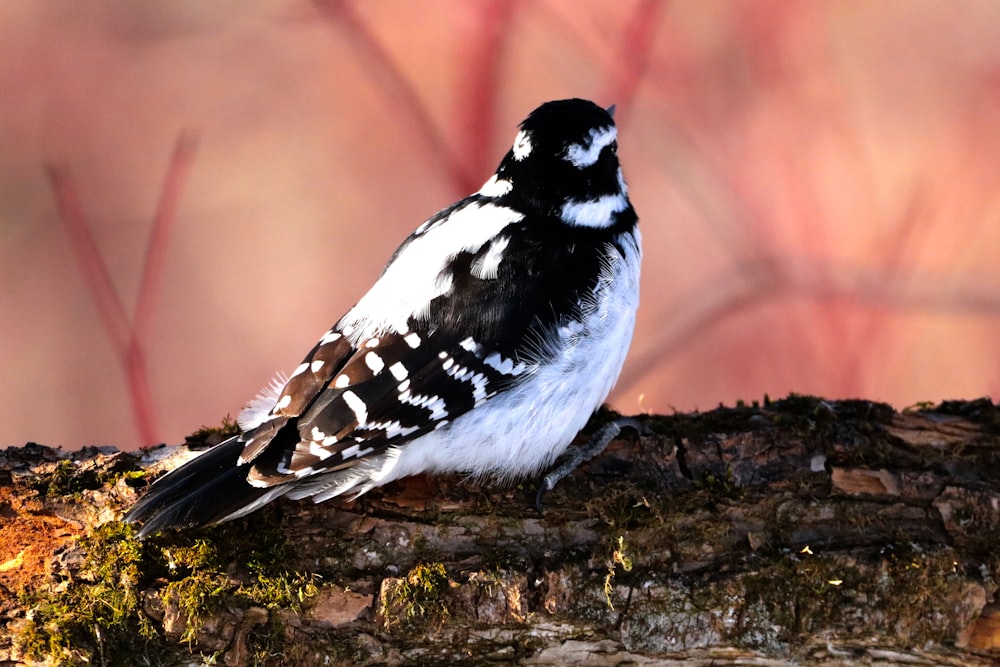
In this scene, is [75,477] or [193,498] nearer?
[193,498]

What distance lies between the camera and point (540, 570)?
2.08 metres

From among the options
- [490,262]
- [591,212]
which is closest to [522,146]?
[591,212]

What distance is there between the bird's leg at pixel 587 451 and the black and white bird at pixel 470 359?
0.01 metres

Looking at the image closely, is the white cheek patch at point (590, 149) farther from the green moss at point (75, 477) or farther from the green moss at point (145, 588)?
the green moss at point (75, 477)

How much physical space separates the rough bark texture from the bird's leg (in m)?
0.03

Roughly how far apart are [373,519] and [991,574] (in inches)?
56.6

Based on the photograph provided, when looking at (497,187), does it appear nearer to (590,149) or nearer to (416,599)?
(590,149)

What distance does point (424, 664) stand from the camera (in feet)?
6.86

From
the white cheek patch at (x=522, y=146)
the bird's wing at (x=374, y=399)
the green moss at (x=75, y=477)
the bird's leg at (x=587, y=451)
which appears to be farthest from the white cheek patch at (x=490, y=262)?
the green moss at (x=75, y=477)

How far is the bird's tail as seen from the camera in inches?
76.8

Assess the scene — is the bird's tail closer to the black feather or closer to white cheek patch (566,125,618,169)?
the black feather

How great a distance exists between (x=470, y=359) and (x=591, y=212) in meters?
0.57

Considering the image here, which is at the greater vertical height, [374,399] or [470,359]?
[470,359]

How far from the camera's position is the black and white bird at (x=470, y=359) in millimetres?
2070
